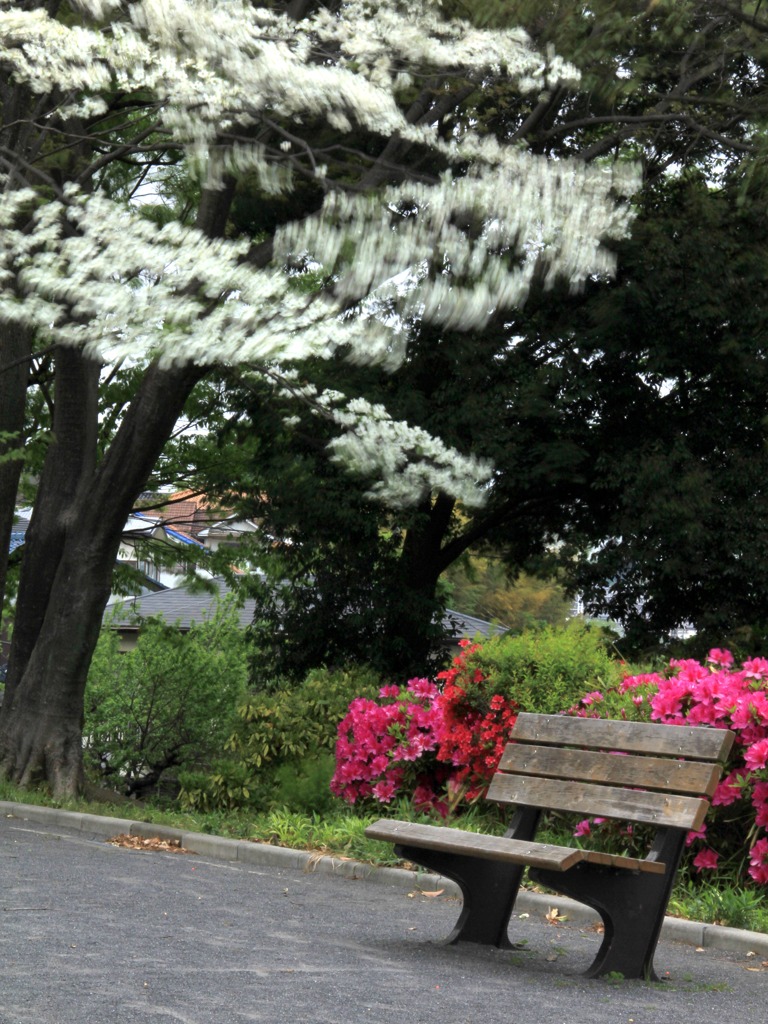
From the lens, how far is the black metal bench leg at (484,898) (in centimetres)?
570

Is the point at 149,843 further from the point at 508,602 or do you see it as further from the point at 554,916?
the point at 508,602

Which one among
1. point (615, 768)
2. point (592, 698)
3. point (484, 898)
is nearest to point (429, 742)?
point (592, 698)

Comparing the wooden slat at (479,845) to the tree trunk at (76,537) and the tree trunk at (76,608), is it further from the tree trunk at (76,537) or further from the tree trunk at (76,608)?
the tree trunk at (76,608)

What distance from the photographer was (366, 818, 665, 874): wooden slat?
482 cm

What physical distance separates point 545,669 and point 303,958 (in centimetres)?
441

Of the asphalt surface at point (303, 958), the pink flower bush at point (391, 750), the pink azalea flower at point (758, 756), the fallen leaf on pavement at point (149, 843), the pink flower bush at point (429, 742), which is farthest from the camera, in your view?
the pink flower bush at point (391, 750)

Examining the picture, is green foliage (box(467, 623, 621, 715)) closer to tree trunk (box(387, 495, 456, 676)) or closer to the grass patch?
the grass patch

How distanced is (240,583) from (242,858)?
11.4 m

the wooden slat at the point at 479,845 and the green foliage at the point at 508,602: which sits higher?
the green foliage at the point at 508,602

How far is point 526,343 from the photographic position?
16.6 m

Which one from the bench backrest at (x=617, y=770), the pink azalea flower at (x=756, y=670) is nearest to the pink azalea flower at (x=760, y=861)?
the pink azalea flower at (x=756, y=670)

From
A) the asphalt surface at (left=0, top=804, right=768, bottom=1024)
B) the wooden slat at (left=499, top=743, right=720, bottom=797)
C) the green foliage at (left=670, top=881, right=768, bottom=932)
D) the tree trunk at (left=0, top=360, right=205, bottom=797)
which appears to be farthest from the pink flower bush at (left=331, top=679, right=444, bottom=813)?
the wooden slat at (left=499, top=743, right=720, bottom=797)

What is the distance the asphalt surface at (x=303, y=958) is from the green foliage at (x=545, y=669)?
1.81m

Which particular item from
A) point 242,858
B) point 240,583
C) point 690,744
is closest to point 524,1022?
point 690,744
